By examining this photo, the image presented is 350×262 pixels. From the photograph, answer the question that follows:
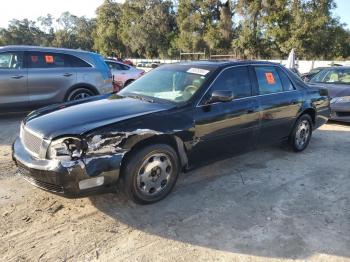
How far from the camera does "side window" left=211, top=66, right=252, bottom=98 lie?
477 centimetres

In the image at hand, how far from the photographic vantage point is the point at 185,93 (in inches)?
179

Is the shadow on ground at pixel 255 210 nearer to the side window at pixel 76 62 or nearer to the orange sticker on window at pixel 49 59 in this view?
the side window at pixel 76 62

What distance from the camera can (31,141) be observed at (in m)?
3.87

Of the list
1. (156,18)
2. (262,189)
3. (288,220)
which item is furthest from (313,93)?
(156,18)

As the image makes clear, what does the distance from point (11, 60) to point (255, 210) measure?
6399mm

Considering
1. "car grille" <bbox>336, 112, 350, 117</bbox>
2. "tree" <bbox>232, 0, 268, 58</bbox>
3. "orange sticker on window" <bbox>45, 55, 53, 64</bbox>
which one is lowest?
"car grille" <bbox>336, 112, 350, 117</bbox>

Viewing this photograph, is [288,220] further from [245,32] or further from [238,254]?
[245,32]

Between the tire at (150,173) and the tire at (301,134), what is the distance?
2.81m

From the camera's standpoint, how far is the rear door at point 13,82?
777 centimetres

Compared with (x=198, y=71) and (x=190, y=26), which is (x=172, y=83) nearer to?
(x=198, y=71)

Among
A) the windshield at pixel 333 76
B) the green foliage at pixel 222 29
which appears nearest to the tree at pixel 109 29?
the green foliage at pixel 222 29

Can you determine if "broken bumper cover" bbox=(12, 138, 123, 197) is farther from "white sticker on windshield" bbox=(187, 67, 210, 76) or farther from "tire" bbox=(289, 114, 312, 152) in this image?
"tire" bbox=(289, 114, 312, 152)

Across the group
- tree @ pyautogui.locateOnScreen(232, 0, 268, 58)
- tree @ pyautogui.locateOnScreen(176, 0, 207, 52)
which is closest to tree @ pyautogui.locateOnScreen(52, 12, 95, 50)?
tree @ pyautogui.locateOnScreen(176, 0, 207, 52)

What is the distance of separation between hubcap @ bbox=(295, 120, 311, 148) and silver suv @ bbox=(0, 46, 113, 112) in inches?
191
